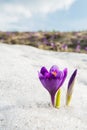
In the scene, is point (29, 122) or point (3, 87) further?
point (3, 87)

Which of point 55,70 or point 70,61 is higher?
point 55,70

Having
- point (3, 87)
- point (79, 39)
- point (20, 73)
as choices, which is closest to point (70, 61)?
point (20, 73)

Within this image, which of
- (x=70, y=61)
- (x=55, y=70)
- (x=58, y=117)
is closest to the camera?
(x=58, y=117)

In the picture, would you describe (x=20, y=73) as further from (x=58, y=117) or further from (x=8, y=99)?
(x=58, y=117)

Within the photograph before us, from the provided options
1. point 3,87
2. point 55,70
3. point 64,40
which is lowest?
point 64,40

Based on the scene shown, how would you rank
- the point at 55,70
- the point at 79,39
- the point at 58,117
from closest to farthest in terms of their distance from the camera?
the point at 58,117
the point at 55,70
the point at 79,39

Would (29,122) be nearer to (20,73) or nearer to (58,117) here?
(58,117)

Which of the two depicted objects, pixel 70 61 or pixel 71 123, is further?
pixel 70 61

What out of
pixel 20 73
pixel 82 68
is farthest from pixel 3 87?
pixel 82 68

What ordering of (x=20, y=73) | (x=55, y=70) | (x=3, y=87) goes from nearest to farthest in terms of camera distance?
(x=55, y=70) → (x=3, y=87) → (x=20, y=73)
